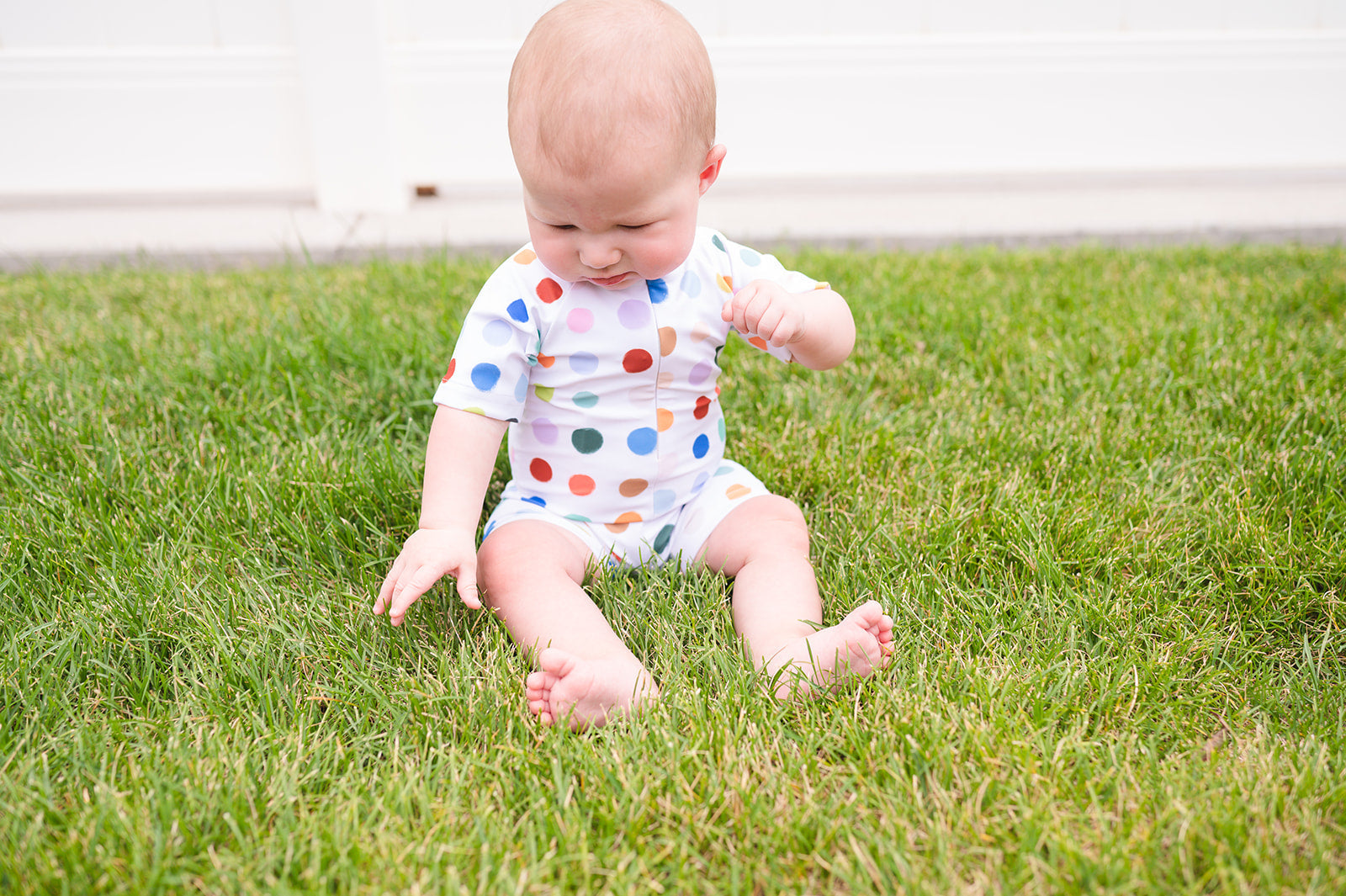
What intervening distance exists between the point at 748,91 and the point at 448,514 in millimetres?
3523

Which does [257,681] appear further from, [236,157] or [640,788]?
[236,157]

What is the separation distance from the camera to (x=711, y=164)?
141 centimetres

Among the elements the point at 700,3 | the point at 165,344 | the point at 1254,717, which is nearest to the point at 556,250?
the point at 1254,717

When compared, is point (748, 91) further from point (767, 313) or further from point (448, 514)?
point (448, 514)

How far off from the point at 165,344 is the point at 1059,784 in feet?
7.95

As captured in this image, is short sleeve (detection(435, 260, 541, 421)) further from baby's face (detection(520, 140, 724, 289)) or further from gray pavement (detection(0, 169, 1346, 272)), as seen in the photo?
gray pavement (detection(0, 169, 1346, 272))

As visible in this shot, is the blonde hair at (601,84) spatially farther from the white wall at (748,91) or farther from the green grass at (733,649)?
the white wall at (748,91)

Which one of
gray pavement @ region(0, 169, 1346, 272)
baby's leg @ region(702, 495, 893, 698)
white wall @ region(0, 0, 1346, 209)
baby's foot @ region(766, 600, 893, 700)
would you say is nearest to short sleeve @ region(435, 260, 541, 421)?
baby's leg @ region(702, 495, 893, 698)

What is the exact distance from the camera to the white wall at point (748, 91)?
4230 millimetres

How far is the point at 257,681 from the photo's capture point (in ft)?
4.41

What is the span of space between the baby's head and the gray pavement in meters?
2.76

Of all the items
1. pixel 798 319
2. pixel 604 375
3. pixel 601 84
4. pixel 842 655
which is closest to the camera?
pixel 601 84

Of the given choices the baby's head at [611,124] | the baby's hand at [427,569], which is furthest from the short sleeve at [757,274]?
the baby's hand at [427,569]

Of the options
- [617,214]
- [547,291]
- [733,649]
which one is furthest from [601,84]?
[733,649]
